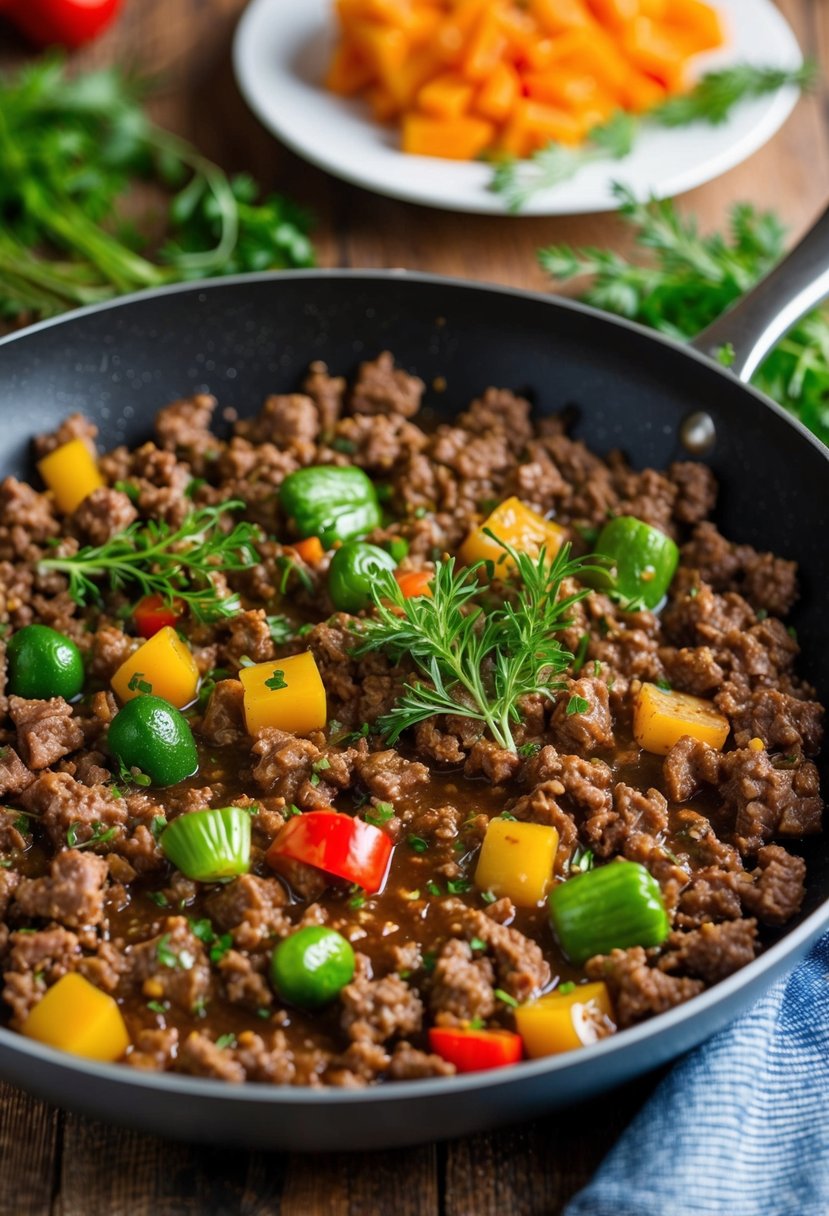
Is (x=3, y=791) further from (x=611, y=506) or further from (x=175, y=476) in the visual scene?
(x=611, y=506)

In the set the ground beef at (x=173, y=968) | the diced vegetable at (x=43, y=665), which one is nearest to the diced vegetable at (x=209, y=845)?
the ground beef at (x=173, y=968)

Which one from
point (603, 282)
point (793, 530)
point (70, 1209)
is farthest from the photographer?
point (603, 282)

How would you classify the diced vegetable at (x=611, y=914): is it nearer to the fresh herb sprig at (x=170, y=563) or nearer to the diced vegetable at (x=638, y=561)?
the diced vegetable at (x=638, y=561)

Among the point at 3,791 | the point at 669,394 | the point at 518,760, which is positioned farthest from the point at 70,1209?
the point at 669,394

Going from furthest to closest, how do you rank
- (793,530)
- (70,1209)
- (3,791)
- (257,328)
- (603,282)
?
1. (603,282)
2. (257,328)
3. (793,530)
4. (3,791)
5. (70,1209)

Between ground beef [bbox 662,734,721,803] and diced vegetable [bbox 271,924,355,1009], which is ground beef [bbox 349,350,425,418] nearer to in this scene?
ground beef [bbox 662,734,721,803]

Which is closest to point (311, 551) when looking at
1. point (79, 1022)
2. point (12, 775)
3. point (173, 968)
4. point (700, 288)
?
point (12, 775)
